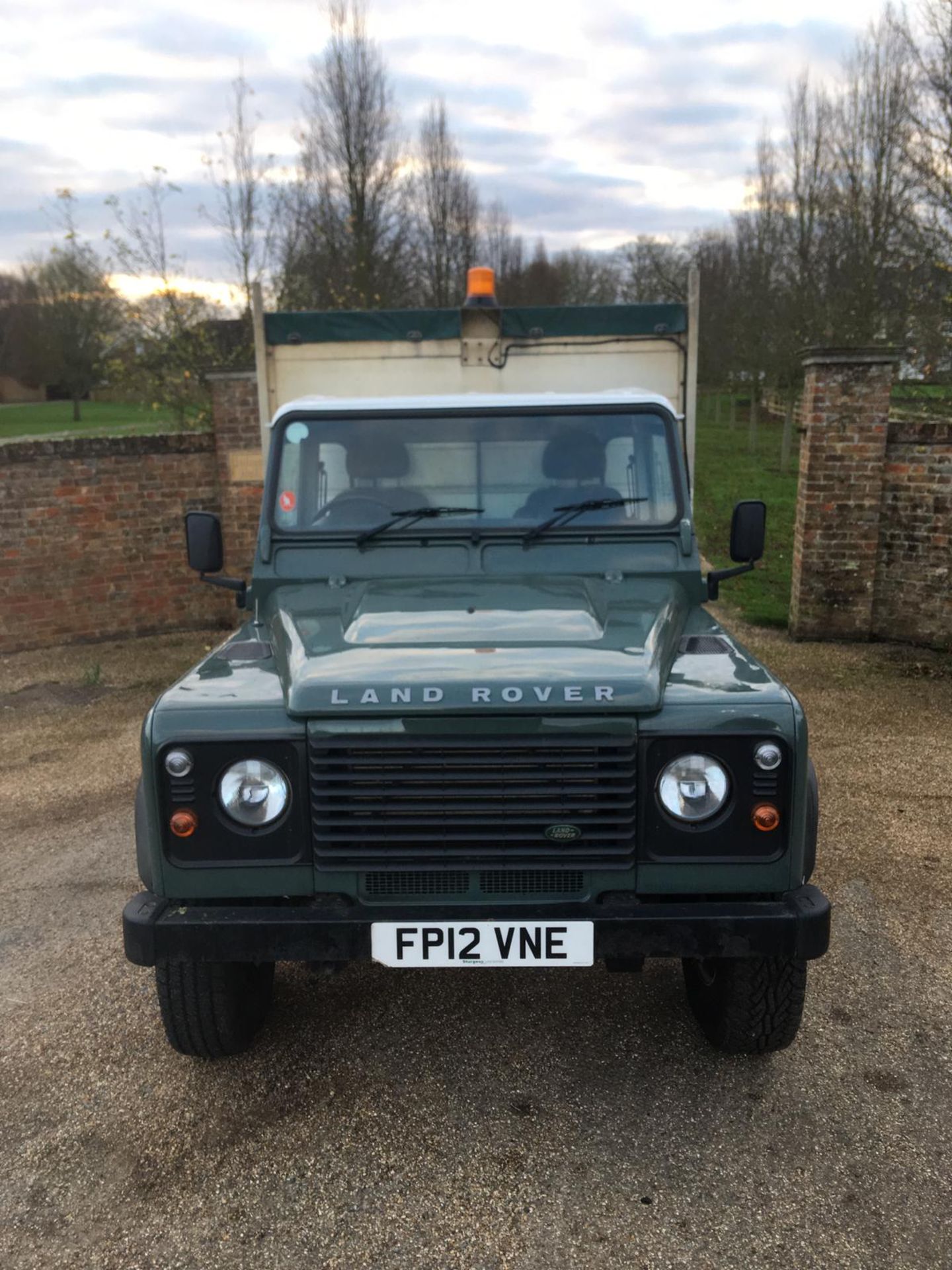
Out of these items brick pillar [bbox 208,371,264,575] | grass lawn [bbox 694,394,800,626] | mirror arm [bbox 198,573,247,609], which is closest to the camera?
mirror arm [bbox 198,573,247,609]

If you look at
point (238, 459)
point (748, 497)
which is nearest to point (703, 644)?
point (238, 459)

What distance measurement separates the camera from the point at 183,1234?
2555mm

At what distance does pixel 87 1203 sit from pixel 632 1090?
1556mm

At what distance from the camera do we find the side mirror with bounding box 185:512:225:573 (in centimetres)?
416

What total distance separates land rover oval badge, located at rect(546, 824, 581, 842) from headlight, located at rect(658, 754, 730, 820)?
24 cm

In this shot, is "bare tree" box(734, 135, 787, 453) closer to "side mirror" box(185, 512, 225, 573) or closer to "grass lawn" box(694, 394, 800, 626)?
"grass lawn" box(694, 394, 800, 626)

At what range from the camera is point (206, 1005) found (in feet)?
10.00

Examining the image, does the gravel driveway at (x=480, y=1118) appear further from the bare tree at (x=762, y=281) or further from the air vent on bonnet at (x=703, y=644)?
the bare tree at (x=762, y=281)

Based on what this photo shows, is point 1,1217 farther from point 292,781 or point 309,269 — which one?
point 309,269

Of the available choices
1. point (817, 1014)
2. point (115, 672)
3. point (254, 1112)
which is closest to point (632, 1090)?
point (817, 1014)

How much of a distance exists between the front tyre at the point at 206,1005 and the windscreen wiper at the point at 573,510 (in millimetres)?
1791

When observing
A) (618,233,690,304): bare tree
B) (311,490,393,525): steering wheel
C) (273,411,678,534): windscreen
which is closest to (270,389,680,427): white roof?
(273,411,678,534): windscreen

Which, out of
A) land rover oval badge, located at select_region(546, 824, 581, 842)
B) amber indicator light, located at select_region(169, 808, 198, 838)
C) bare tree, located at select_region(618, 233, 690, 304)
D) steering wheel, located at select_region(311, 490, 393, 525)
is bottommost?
land rover oval badge, located at select_region(546, 824, 581, 842)

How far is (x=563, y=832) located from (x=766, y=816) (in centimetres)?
53
